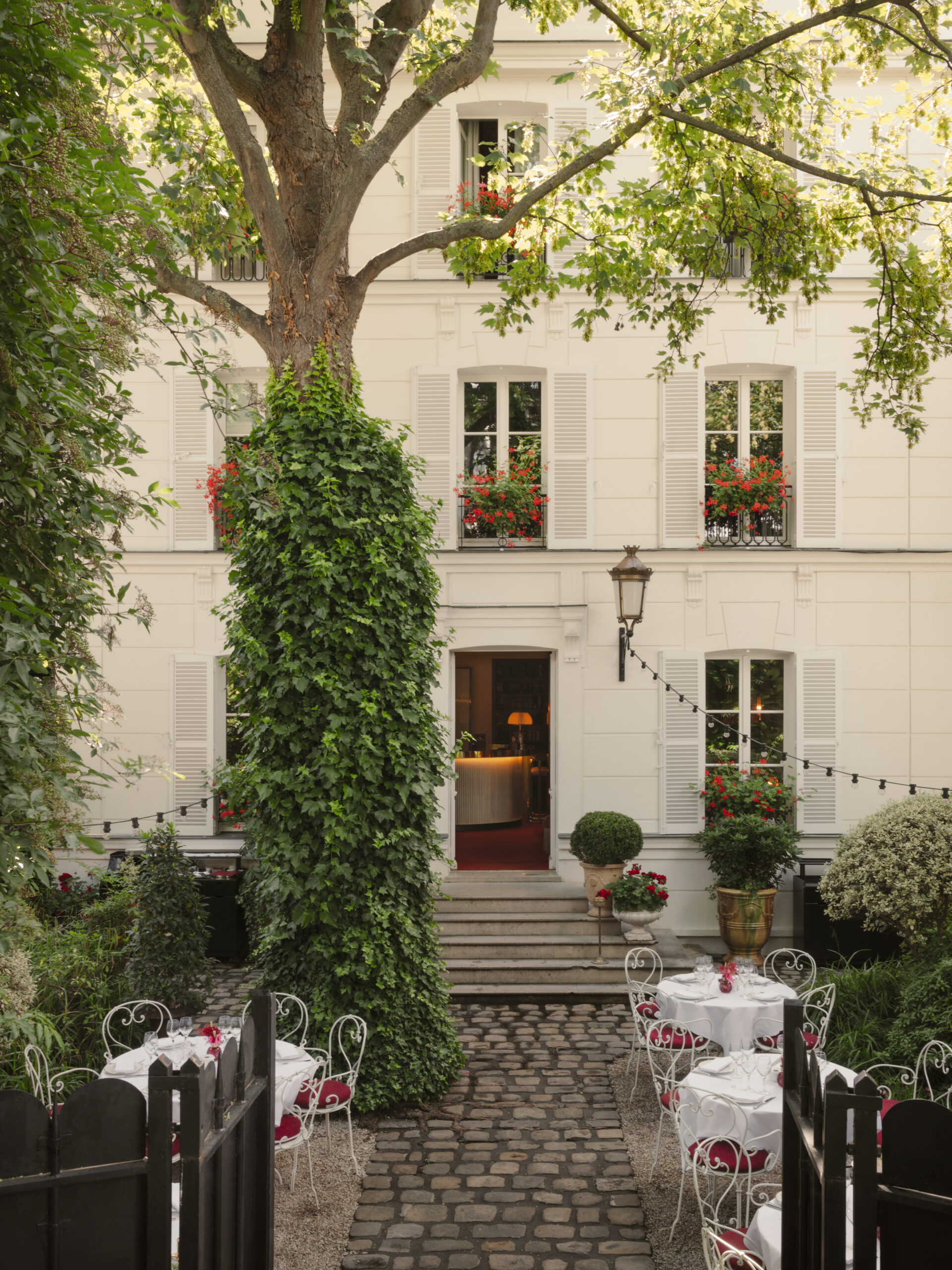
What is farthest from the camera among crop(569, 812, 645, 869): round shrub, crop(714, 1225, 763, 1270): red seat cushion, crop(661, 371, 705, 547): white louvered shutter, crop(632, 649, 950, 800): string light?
crop(661, 371, 705, 547): white louvered shutter

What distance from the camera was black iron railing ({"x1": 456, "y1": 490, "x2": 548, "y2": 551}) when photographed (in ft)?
33.0

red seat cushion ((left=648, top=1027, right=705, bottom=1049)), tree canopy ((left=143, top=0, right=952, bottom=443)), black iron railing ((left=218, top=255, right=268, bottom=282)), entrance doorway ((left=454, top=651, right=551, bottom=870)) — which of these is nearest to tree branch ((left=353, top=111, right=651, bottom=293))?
tree canopy ((left=143, top=0, right=952, bottom=443))

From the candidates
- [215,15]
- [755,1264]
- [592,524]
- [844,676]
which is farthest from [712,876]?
[215,15]

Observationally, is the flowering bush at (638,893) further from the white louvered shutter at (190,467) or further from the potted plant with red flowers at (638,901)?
the white louvered shutter at (190,467)

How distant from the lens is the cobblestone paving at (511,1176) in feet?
14.7

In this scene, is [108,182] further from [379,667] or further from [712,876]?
[712,876]

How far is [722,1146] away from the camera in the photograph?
177 inches

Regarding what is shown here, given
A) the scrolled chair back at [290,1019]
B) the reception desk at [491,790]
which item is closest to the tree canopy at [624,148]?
the scrolled chair back at [290,1019]

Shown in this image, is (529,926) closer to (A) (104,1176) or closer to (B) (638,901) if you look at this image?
(B) (638,901)

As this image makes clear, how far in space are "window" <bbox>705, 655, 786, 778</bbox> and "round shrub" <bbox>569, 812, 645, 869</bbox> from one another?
1478mm

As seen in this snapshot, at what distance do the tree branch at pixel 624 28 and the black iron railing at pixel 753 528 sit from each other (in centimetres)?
453

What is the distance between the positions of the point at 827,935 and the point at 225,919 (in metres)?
5.84

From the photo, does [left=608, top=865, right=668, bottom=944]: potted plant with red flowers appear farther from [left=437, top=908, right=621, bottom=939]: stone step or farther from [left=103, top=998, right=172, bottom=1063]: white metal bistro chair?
[left=103, top=998, right=172, bottom=1063]: white metal bistro chair

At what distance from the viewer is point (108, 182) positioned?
8.84 ft
